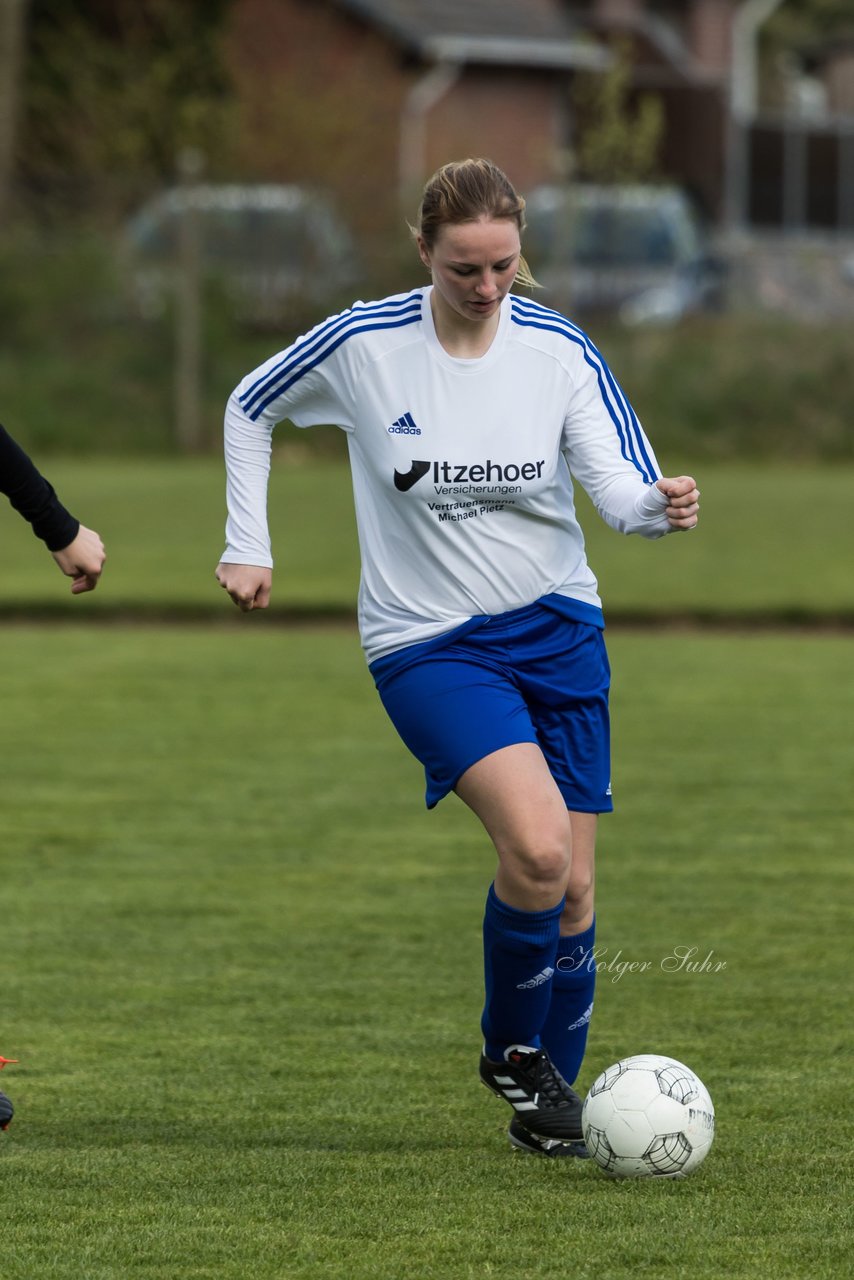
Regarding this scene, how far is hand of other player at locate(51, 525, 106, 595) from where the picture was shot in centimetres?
507

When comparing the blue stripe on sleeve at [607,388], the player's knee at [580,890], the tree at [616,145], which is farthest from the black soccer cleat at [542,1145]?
the tree at [616,145]

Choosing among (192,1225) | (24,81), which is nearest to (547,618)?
(192,1225)

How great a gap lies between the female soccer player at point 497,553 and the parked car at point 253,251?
18794 millimetres

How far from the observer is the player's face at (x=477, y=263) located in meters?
4.41

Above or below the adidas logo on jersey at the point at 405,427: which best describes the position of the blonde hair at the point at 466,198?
above

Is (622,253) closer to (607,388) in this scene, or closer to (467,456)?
(607,388)

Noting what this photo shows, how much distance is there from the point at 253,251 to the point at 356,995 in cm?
1827

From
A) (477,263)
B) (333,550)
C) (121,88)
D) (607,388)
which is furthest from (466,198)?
(121,88)

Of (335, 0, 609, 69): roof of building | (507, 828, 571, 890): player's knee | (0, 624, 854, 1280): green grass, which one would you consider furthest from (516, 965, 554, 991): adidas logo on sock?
(335, 0, 609, 69): roof of building

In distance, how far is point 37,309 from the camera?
23625 mm

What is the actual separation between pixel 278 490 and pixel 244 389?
15.3 m

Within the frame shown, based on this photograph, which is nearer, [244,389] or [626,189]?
[244,389]

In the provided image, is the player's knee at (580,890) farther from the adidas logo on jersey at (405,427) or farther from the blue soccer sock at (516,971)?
the adidas logo on jersey at (405,427)

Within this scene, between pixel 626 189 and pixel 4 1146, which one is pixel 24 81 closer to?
pixel 626 189
